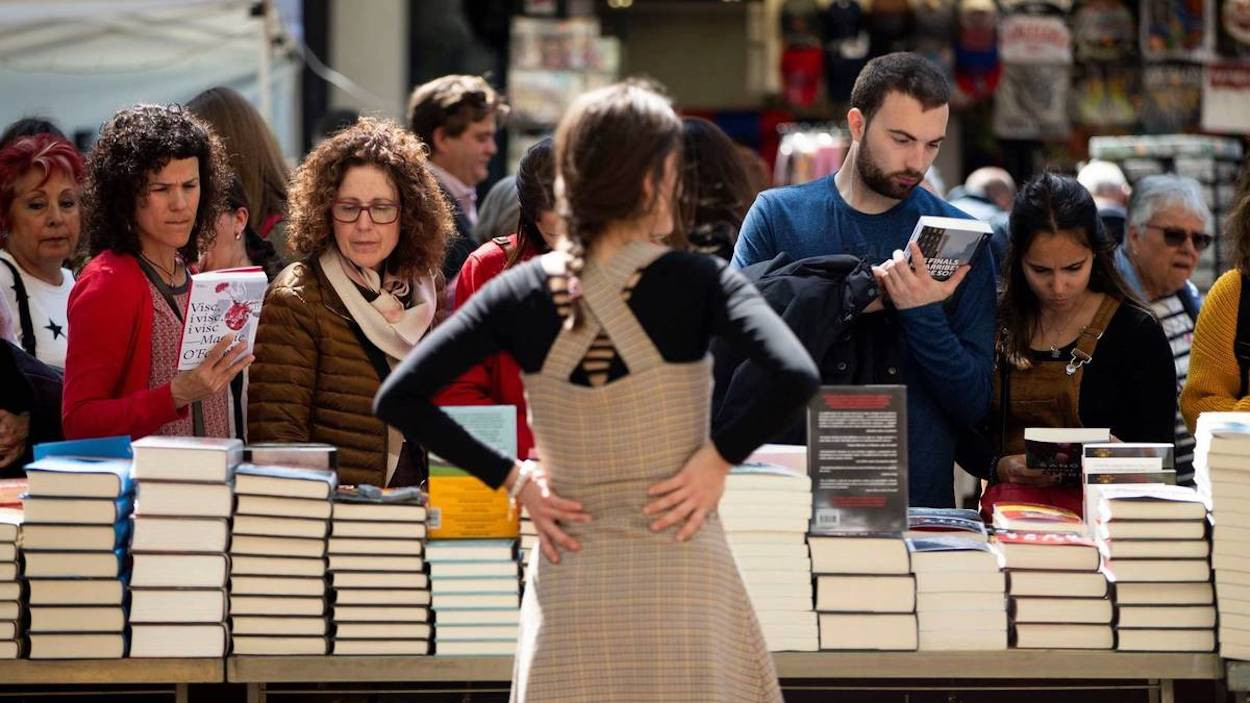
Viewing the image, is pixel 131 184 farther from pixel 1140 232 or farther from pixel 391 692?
pixel 1140 232

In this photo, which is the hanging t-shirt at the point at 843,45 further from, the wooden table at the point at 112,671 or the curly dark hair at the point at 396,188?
the wooden table at the point at 112,671

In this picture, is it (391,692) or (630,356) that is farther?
(391,692)

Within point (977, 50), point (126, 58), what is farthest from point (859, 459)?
point (977, 50)

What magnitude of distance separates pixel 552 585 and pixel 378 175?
1578 mm

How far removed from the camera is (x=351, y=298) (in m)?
4.00

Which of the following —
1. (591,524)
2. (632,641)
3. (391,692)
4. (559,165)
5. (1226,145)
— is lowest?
(391,692)

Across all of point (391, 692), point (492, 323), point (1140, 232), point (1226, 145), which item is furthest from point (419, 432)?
point (1226, 145)

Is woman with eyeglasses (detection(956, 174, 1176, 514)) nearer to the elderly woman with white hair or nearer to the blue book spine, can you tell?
the blue book spine

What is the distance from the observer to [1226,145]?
8141 millimetres

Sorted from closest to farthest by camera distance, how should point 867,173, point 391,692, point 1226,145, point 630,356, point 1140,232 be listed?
point 630,356 < point 391,692 < point 867,173 < point 1140,232 < point 1226,145

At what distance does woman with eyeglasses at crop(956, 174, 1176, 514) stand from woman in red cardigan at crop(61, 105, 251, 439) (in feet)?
6.08

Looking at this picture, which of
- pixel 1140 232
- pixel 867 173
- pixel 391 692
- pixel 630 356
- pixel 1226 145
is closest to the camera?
pixel 630 356

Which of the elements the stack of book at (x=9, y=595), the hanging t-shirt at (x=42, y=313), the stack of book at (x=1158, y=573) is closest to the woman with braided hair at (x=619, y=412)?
the stack of book at (x=1158, y=573)

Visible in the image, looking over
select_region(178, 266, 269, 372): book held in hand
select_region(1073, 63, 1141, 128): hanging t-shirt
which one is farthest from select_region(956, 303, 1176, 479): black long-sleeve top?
select_region(1073, 63, 1141, 128): hanging t-shirt
